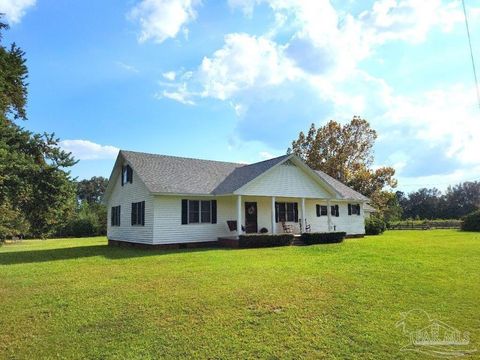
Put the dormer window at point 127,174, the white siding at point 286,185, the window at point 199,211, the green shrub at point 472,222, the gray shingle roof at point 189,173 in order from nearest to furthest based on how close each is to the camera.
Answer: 1. the gray shingle roof at point 189,173
2. the window at point 199,211
3. the white siding at point 286,185
4. the dormer window at point 127,174
5. the green shrub at point 472,222

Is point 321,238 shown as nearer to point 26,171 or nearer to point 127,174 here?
point 127,174

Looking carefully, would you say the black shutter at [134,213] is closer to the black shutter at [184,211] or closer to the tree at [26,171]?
the black shutter at [184,211]

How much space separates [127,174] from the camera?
67.6ft

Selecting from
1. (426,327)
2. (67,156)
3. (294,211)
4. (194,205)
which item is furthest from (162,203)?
(426,327)

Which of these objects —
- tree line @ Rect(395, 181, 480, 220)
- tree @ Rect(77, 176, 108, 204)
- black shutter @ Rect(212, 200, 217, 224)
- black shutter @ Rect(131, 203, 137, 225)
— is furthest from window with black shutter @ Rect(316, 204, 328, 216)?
tree @ Rect(77, 176, 108, 204)

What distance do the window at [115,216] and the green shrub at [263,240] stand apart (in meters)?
8.86

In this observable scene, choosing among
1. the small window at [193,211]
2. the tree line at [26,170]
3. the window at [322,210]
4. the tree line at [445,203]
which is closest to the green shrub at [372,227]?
the window at [322,210]

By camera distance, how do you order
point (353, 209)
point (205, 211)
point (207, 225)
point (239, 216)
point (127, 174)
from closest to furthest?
point (239, 216)
point (207, 225)
point (205, 211)
point (127, 174)
point (353, 209)

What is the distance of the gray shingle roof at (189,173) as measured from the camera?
18.0 metres

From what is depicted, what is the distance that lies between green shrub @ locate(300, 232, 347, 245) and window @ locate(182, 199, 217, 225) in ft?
16.7

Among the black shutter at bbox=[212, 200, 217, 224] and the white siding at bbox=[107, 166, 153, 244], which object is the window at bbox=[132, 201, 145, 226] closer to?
the white siding at bbox=[107, 166, 153, 244]

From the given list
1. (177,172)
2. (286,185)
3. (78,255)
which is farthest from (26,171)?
(286,185)

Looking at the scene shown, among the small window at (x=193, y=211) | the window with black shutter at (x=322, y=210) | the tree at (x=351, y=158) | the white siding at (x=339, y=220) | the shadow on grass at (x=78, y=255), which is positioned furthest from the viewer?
the tree at (x=351, y=158)

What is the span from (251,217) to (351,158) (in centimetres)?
2636
